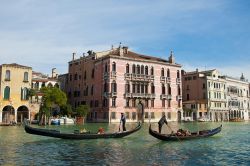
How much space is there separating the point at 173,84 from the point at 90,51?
41.3ft

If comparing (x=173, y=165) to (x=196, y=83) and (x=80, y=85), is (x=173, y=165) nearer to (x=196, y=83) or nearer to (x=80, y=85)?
(x=80, y=85)

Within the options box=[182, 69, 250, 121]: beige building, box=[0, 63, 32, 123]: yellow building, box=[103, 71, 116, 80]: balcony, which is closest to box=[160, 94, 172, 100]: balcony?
box=[182, 69, 250, 121]: beige building

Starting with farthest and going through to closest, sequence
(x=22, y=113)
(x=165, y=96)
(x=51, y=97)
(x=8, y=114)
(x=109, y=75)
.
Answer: (x=165, y=96)
(x=109, y=75)
(x=22, y=113)
(x=8, y=114)
(x=51, y=97)

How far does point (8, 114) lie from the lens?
36.2 metres

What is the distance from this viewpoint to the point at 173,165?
968cm

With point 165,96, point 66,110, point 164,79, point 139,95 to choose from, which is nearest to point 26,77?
point 66,110

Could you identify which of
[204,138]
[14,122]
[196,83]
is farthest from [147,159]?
[196,83]

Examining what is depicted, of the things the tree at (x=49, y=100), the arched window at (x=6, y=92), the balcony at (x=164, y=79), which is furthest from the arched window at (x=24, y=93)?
the balcony at (x=164, y=79)

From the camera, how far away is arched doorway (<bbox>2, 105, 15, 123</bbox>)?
3609cm

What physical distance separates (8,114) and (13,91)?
260 centimetres

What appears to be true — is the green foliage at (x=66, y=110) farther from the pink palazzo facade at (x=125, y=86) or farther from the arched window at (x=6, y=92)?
the arched window at (x=6, y=92)

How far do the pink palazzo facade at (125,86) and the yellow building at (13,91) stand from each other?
8912mm

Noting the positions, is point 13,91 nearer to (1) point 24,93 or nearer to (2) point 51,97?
(1) point 24,93

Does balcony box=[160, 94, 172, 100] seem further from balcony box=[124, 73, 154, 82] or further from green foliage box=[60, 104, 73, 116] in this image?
green foliage box=[60, 104, 73, 116]
